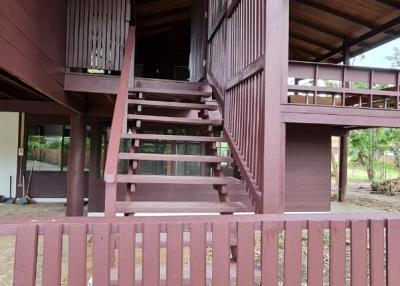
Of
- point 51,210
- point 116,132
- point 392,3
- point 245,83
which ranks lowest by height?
point 51,210

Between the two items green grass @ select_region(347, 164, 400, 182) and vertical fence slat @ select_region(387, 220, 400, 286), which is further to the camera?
green grass @ select_region(347, 164, 400, 182)

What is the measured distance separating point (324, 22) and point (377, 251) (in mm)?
7001

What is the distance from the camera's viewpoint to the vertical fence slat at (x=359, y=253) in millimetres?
1568

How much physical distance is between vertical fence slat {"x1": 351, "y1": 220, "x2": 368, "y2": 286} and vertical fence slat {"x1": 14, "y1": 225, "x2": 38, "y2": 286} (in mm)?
1372

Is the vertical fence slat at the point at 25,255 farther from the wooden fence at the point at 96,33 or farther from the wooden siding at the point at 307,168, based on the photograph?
the wooden siding at the point at 307,168

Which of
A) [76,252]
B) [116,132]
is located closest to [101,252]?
[76,252]

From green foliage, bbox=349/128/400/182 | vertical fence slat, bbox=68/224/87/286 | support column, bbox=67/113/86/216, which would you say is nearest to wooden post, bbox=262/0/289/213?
vertical fence slat, bbox=68/224/87/286

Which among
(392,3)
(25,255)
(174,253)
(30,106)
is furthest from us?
(392,3)

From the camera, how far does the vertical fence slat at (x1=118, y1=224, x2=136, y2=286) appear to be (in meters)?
1.41

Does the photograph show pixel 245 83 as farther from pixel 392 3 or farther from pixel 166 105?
pixel 392 3

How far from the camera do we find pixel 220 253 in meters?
1.48

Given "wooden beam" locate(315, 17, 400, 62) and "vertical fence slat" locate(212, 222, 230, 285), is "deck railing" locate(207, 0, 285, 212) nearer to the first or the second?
"vertical fence slat" locate(212, 222, 230, 285)

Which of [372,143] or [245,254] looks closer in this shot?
[245,254]

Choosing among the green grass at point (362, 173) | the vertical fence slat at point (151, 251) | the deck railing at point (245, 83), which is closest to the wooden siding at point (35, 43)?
the vertical fence slat at point (151, 251)
